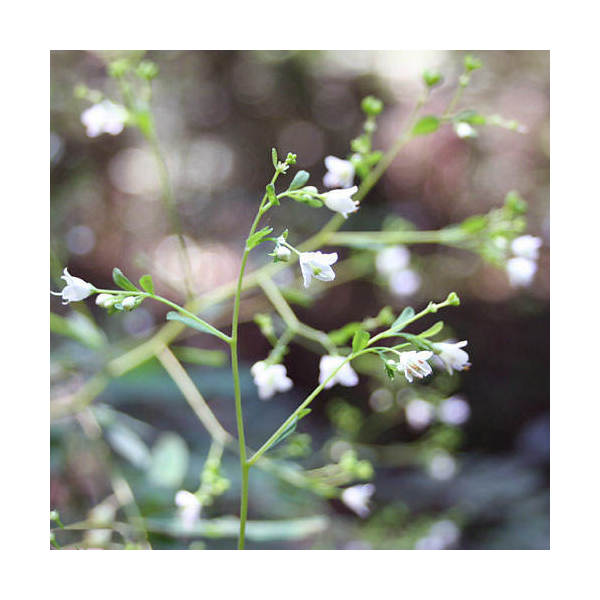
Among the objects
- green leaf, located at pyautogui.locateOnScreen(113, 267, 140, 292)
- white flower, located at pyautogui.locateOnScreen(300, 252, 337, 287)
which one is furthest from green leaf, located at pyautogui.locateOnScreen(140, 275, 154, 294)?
white flower, located at pyautogui.locateOnScreen(300, 252, 337, 287)

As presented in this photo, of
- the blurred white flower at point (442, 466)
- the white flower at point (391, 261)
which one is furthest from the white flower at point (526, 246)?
the blurred white flower at point (442, 466)

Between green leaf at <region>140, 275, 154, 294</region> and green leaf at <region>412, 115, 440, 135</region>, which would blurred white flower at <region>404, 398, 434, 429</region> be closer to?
green leaf at <region>412, 115, 440, 135</region>

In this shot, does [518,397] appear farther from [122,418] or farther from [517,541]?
[122,418]

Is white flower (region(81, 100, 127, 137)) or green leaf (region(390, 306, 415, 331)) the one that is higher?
white flower (region(81, 100, 127, 137))

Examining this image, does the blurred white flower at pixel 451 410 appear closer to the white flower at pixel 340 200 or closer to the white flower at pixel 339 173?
the white flower at pixel 339 173

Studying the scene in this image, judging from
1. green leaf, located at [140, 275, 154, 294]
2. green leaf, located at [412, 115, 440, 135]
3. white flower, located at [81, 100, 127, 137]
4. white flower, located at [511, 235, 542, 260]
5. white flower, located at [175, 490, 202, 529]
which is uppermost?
white flower, located at [81, 100, 127, 137]
